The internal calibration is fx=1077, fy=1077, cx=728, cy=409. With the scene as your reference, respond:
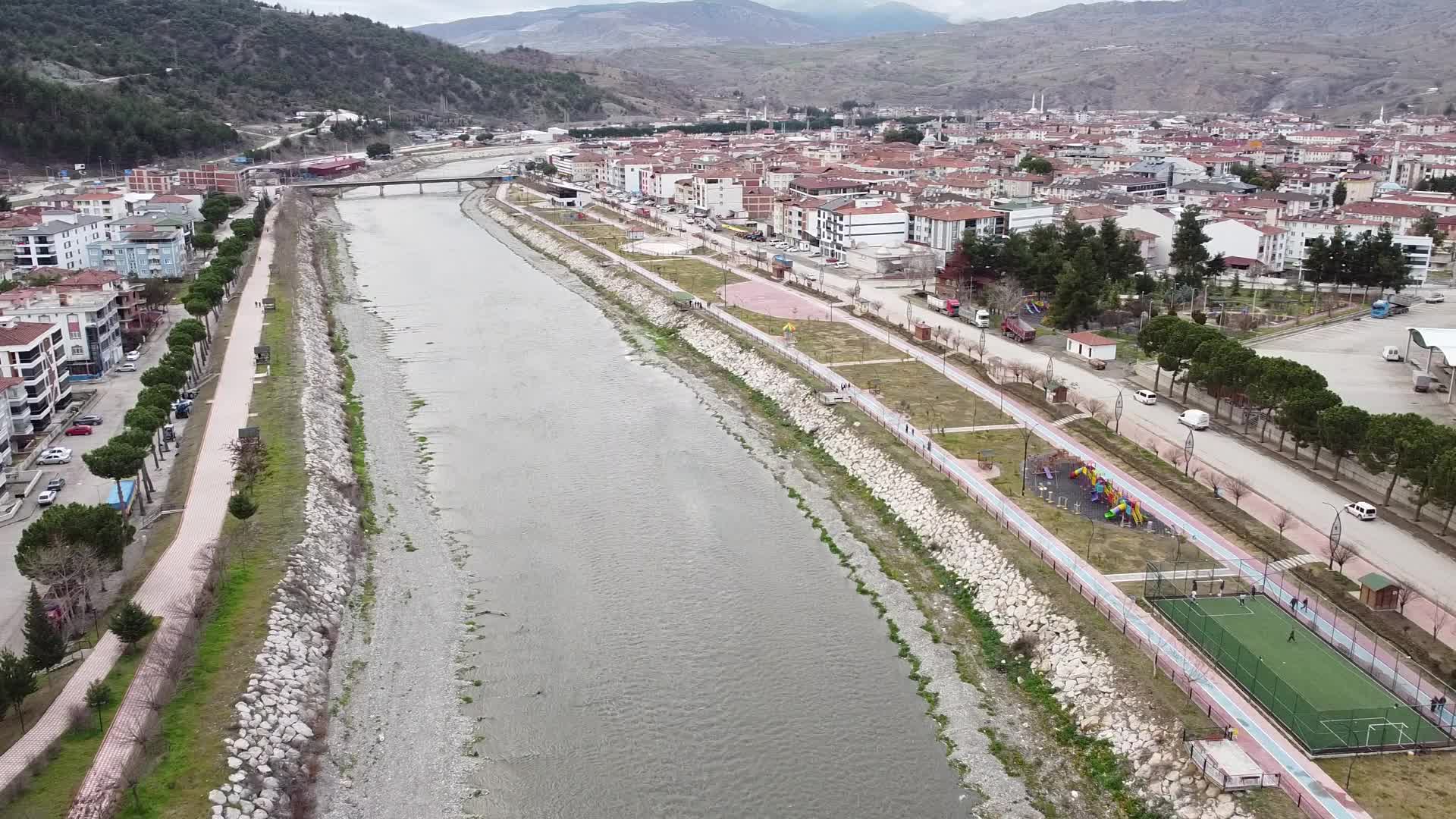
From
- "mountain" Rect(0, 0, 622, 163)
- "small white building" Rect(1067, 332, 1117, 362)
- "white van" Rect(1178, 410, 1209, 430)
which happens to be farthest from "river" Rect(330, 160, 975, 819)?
"mountain" Rect(0, 0, 622, 163)

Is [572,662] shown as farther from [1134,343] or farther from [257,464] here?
[1134,343]

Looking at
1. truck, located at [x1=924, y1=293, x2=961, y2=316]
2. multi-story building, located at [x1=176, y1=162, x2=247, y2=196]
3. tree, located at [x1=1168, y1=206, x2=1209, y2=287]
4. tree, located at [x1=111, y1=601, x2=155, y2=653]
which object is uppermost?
multi-story building, located at [x1=176, y1=162, x2=247, y2=196]

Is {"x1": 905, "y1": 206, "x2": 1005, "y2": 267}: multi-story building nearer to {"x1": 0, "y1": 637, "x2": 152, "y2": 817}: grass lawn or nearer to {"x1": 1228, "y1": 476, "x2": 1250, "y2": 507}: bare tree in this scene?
{"x1": 1228, "y1": 476, "x2": 1250, "y2": 507}: bare tree

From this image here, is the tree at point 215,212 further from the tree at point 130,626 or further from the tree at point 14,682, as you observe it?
the tree at point 14,682

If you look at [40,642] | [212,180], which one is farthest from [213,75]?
[40,642]

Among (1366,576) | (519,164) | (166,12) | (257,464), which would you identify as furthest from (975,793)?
(166,12)

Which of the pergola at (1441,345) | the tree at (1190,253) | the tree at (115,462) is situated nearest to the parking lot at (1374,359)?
the pergola at (1441,345)

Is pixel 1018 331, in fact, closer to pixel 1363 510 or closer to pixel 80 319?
pixel 1363 510
